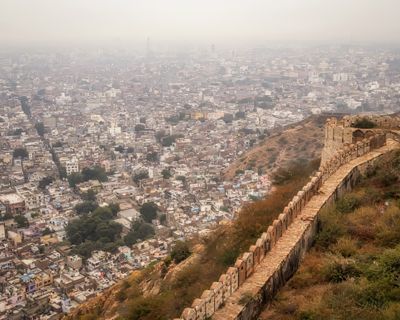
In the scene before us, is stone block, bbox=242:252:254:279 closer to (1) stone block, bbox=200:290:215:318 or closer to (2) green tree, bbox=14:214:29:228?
(1) stone block, bbox=200:290:215:318

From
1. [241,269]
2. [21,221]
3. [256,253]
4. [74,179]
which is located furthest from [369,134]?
[74,179]

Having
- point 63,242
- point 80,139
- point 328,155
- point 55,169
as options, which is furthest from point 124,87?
point 328,155

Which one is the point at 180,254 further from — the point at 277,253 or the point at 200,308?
the point at 200,308

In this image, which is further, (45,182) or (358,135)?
(45,182)

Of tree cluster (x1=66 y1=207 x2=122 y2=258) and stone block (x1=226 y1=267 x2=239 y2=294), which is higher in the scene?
stone block (x1=226 y1=267 x2=239 y2=294)

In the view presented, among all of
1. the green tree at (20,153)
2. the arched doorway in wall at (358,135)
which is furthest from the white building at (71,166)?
the arched doorway in wall at (358,135)

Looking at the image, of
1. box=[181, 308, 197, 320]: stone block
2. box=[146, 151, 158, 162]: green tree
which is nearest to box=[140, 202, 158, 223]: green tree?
box=[146, 151, 158, 162]: green tree

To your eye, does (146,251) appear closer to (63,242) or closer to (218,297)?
(63,242)
